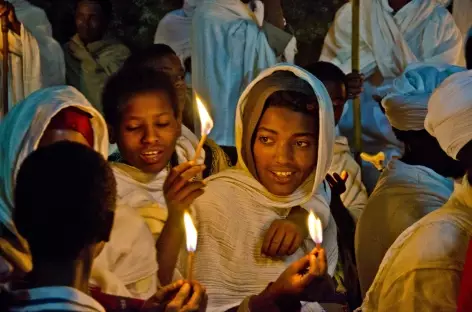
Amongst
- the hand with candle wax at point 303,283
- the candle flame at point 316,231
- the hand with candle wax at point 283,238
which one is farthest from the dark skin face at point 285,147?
the candle flame at point 316,231

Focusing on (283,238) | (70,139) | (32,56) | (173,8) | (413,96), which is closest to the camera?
(70,139)

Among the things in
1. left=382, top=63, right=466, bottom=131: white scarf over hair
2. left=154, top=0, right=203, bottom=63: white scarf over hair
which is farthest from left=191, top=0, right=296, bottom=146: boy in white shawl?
left=382, top=63, right=466, bottom=131: white scarf over hair

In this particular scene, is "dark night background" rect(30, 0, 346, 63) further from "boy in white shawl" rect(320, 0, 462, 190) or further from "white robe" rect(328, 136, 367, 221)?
"white robe" rect(328, 136, 367, 221)

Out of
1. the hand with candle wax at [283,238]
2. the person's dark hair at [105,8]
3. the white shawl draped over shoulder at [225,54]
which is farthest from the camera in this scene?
the person's dark hair at [105,8]

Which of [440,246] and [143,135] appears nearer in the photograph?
[440,246]

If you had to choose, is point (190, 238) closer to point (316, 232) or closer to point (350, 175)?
point (316, 232)

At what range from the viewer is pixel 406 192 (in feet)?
10.6

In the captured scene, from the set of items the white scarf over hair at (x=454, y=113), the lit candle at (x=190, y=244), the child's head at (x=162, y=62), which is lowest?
the child's head at (x=162, y=62)

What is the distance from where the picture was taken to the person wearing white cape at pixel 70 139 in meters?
2.67

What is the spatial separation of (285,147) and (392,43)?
2.63 meters

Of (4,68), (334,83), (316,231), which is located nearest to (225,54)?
(334,83)

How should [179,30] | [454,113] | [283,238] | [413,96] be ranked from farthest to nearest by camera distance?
[179,30]
[413,96]
[283,238]
[454,113]

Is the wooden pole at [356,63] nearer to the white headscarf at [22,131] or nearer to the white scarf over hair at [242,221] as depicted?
the white scarf over hair at [242,221]

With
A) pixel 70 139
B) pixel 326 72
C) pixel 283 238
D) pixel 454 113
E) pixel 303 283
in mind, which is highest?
pixel 454 113
